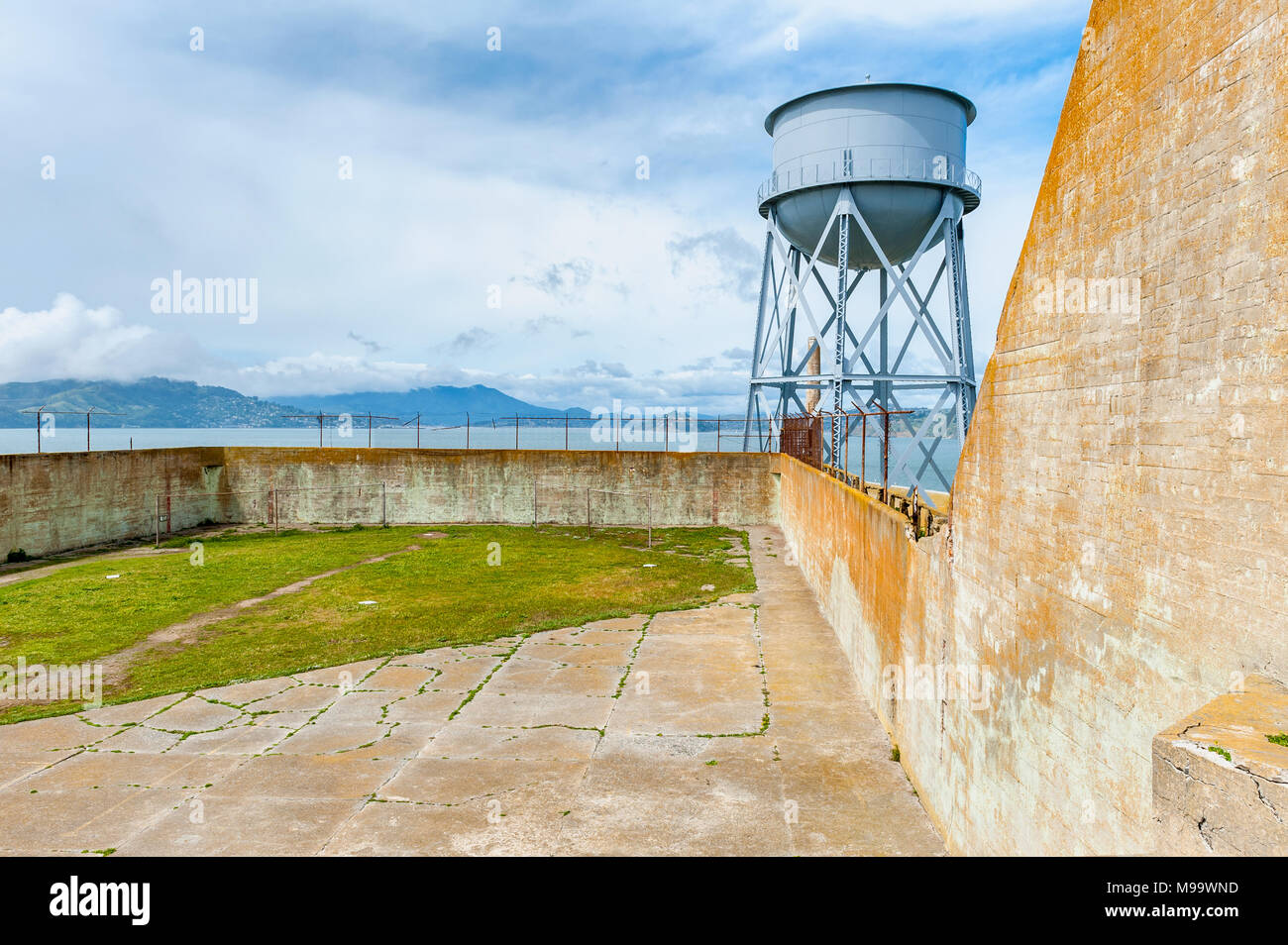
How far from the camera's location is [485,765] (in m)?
8.04

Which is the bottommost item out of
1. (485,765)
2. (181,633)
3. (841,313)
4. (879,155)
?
(485,765)

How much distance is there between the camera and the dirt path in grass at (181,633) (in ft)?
37.4

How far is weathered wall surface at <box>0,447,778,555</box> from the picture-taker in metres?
27.3

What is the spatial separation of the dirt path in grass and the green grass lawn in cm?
15

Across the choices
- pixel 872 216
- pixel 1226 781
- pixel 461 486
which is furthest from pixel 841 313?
pixel 1226 781

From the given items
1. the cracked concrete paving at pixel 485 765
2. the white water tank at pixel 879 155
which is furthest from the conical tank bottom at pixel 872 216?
the cracked concrete paving at pixel 485 765

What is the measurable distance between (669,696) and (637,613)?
4612mm

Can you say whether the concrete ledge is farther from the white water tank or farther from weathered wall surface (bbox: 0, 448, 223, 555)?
weathered wall surface (bbox: 0, 448, 223, 555)

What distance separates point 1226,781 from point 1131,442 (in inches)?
72.4

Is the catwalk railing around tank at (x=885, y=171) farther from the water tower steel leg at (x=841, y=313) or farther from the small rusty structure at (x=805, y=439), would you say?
the small rusty structure at (x=805, y=439)

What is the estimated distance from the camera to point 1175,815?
2703 millimetres

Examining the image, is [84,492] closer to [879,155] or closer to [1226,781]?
[879,155]
